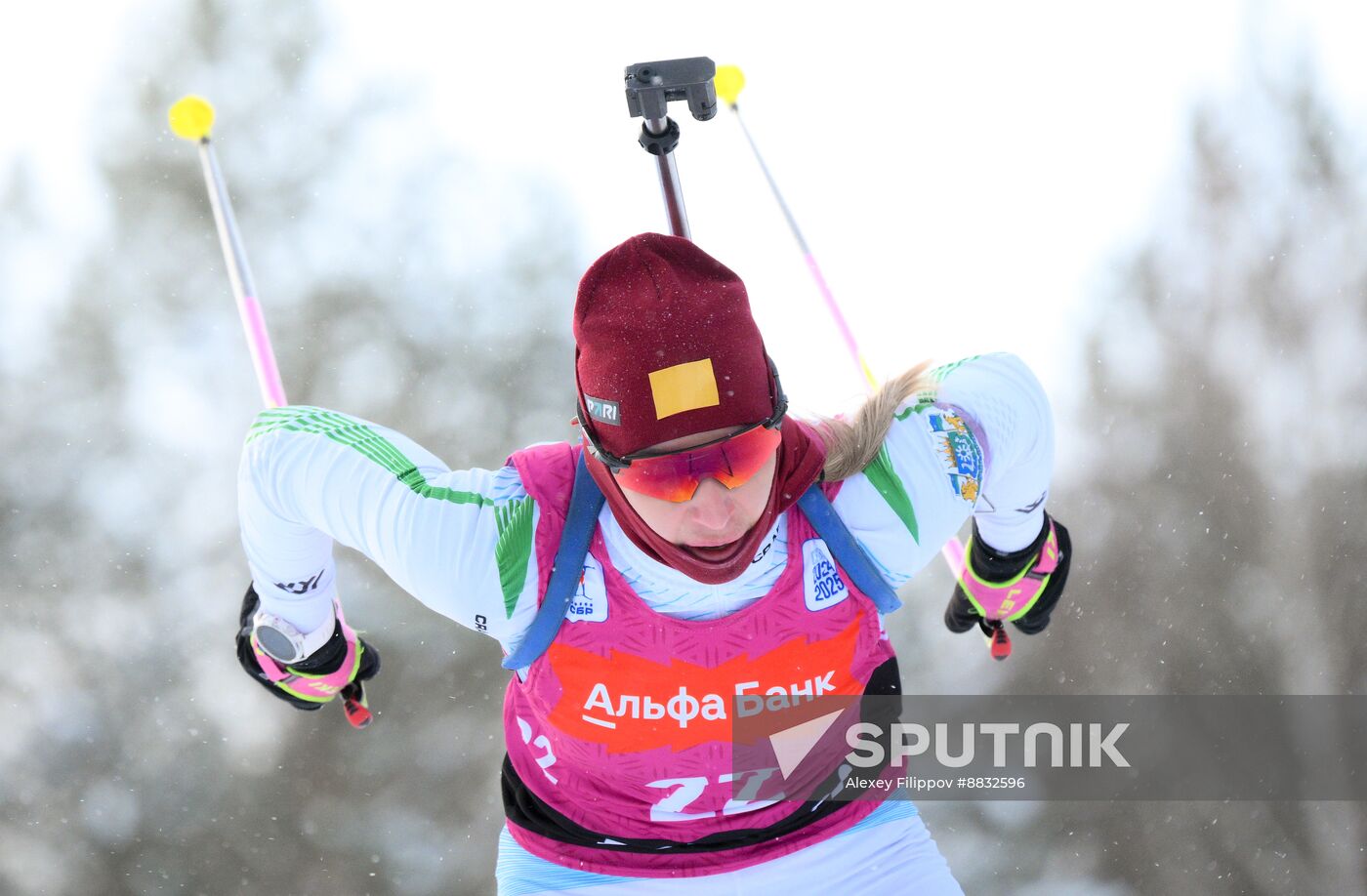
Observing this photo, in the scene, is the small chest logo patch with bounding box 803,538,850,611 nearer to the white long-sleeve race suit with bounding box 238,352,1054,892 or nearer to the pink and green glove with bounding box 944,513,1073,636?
the white long-sleeve race suit with bounding box 238,352,1054,892

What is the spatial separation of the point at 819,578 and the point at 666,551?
313 millimetres

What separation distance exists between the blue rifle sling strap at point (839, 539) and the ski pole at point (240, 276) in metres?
1.08

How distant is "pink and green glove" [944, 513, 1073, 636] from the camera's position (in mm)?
2504

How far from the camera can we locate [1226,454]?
6.63 m

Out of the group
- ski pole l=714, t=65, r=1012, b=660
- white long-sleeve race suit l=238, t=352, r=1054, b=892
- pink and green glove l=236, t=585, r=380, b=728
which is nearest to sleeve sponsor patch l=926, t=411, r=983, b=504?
white long-sleeve race suit l=238, t=352, r=1054, b=892

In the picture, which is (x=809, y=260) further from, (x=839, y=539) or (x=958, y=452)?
(x=839, y=539)

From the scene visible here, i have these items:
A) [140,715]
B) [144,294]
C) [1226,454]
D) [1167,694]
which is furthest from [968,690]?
[144,294]

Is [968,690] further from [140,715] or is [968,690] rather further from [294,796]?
[140,715]

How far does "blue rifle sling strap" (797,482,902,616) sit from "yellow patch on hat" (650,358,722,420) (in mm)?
320

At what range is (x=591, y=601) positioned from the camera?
6.32 feet

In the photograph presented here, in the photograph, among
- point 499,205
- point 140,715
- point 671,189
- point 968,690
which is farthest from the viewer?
point 968,690

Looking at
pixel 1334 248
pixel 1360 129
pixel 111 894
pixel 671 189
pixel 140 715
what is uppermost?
pixel 671 189

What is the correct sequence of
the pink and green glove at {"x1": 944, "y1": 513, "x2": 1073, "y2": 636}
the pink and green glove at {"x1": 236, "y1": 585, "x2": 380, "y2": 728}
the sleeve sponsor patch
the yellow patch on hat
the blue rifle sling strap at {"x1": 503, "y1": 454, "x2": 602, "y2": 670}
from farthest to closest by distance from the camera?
the pink and green glove at {"x1": 944, "y1": 513, "x2": 1073, "y2": 636} → the pink and green glove at {"x1": 236, "y1": 585, "x2": 380, "y2": 728} → the sleeve sponsor patch → the blue rifle sling strap at {"x1": 503, "y1": 454, "x2": 602, "y2": 670} → the yellow patch on hat

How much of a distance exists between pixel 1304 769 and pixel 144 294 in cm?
677
